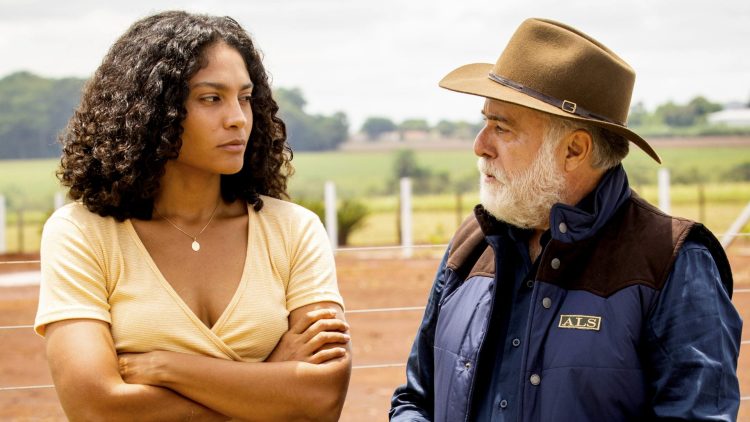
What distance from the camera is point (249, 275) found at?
2.73 meters

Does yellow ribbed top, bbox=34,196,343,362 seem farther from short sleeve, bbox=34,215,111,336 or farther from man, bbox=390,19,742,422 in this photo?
man, bbox=390,19,742,422

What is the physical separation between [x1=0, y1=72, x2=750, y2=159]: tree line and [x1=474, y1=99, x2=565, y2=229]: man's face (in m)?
54.4

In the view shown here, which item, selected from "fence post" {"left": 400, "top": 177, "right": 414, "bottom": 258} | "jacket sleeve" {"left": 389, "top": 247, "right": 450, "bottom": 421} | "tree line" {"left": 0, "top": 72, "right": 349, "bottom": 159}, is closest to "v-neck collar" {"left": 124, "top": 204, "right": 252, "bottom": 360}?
"jacket sleeve" {"left": 389, "top": 247, "right": 450, "bottom": 421}

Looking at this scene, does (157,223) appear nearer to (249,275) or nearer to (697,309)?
(249,275)

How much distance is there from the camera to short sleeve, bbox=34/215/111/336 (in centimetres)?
259

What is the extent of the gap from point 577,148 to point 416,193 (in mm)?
48264

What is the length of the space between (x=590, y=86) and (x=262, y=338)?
1068 mm

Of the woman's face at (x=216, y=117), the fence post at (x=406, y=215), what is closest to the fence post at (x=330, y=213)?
the fence post at (x=406, y=215)

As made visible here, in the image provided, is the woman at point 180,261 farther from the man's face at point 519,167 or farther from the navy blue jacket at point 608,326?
the man's face at point 519,167

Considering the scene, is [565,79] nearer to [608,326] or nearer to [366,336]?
[608,326]

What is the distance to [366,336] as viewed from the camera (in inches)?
555

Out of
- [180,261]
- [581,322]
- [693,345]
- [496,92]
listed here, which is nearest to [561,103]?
[496,92]

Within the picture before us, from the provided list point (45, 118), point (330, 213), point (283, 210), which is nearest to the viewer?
point (283, 210)

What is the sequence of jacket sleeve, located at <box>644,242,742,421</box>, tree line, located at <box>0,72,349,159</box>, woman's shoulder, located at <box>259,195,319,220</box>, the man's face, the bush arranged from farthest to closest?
tree line, located at <box>0,72,349,159</box> < the bush < woman's shoulder, located at <box>259,195,319,220</box> < the man's face < jacket sleeve, located at <box>644,242,742,421</box>
